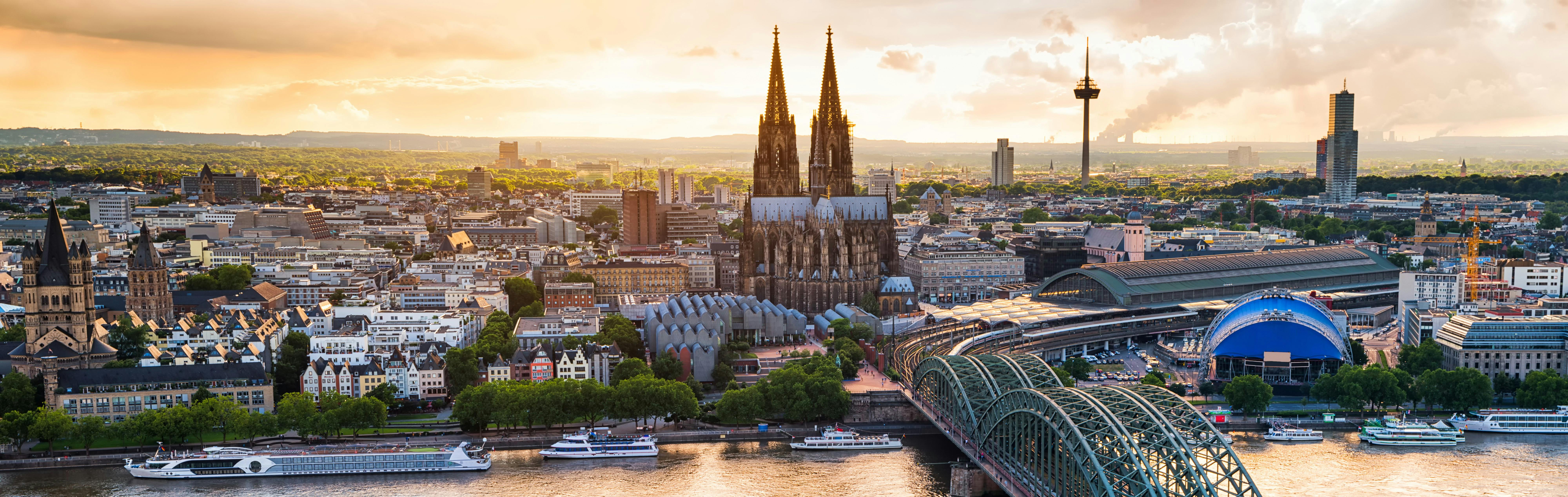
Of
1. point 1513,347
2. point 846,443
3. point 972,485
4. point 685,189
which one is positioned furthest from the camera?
point 685,189

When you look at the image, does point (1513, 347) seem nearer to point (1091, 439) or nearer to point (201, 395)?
point (1091, 439)

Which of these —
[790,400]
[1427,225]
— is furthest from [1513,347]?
[1427,225]

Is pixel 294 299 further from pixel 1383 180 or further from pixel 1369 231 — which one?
pixel 1383 180

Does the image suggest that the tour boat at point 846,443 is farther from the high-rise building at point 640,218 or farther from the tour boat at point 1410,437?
the high-rise building at point 640,218

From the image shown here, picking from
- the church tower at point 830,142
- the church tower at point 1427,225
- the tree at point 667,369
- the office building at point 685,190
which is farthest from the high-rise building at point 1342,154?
the tree at point 667,369

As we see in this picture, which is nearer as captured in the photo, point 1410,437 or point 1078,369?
point 1410,437

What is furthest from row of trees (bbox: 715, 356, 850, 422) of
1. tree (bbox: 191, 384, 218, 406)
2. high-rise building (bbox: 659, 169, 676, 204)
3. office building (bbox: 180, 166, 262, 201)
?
high-rise building (bbox: 659, 169, 676, 204)

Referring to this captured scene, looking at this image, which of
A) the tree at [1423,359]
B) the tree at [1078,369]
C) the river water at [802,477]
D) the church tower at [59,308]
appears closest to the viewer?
the river water at [802,477]

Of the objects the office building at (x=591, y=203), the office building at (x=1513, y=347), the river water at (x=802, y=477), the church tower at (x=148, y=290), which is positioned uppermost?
the office building at (x=591, y=203)
